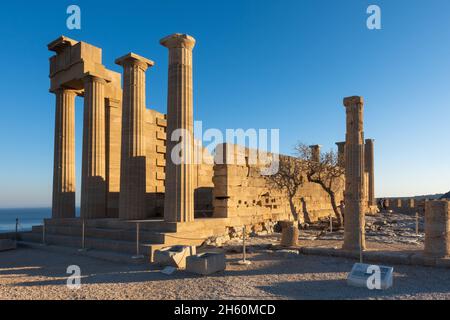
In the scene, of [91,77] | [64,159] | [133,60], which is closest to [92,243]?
[64,159]

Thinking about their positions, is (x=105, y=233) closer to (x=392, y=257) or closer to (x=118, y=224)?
(x=118, y=224)

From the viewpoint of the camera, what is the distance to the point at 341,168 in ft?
67.1

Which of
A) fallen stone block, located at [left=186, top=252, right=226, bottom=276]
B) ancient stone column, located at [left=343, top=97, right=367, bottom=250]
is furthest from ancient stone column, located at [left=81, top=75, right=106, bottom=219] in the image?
ancient stone column, located at [left=343, top=97, right=367, bottom=250]

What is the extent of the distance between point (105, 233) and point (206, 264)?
6.67 m

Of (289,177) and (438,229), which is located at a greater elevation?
(289,177)

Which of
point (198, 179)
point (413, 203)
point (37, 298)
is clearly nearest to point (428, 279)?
point (37, 298)

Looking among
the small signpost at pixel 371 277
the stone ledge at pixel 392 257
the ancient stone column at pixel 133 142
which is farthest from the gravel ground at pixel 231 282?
the ancient stone column at pixel 133 142

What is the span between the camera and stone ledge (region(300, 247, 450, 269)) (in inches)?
374

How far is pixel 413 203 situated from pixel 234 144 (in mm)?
24699

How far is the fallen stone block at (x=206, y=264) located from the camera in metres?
8.86

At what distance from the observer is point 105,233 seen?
45.4ft

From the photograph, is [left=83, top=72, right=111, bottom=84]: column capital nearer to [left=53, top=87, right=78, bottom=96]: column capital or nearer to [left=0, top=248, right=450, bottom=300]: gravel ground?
[left=53, top=87, right=78, bottom=96]: column capital

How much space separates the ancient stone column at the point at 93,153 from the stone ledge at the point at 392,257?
10.4 metres

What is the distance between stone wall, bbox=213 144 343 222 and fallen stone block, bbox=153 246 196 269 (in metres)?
6.07
